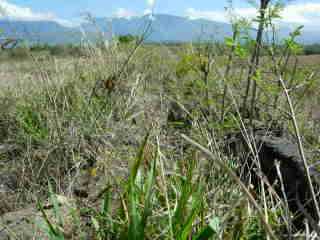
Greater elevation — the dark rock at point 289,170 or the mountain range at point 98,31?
the mountain range at point 98,31

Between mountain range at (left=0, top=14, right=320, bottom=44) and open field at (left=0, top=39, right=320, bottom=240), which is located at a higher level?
mountain range at (left=0, top=14, right=320, bottom=44)

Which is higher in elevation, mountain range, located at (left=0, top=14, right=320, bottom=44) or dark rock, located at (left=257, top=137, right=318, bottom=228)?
mountain range, located at (left=0, top=14, right=320, bottom=44)

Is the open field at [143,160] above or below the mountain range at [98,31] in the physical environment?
below

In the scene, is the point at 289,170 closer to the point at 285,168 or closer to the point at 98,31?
the point at 285,168

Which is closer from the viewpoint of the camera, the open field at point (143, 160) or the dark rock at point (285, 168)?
the open field at point (143, 160)

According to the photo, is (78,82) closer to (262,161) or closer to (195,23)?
(195,23)

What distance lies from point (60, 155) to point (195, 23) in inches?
97.3

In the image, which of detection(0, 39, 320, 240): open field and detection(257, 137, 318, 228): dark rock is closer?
detection(0, 39, 320, 240): open field

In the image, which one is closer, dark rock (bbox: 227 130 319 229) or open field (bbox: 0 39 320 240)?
open field (bbox: 0 39 320 240)

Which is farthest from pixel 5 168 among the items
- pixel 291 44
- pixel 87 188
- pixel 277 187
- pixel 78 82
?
pixel 291 44

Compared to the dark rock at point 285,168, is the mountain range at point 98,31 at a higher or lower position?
higher

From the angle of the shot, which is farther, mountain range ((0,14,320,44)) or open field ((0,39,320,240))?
mountain range ((0,14,320,44))

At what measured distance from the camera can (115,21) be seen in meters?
4.93

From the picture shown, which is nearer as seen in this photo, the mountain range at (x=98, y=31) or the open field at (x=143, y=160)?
the open field at (x=143, y=160)
